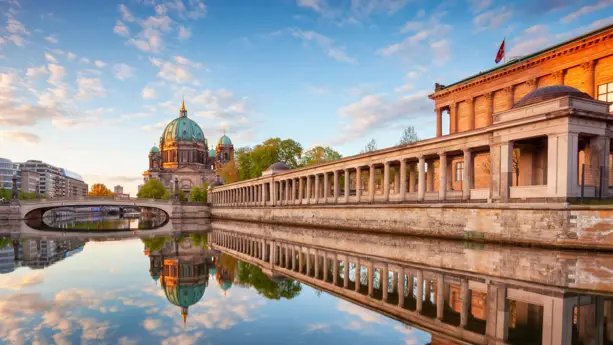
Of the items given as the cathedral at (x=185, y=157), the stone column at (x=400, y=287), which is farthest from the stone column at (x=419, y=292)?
the cathedral at (x=185, y=157)

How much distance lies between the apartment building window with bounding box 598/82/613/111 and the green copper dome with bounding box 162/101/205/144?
138 meters

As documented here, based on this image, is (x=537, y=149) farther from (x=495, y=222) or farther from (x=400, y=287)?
(x=400, y=287)

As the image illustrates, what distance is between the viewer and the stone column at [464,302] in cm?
898

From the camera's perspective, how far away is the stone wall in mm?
19656

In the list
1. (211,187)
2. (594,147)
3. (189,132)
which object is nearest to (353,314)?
(594,147)

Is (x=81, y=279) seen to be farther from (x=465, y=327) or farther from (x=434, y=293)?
(x=465, y=327)

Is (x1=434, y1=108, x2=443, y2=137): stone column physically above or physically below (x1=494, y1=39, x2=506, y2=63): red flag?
below

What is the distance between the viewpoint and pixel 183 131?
15300 centimetres

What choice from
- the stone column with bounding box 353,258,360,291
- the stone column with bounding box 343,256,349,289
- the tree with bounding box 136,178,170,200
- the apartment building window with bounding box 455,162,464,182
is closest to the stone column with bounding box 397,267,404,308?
the stone column with bounding box 353,258,360,291

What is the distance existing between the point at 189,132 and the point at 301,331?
152223 mm

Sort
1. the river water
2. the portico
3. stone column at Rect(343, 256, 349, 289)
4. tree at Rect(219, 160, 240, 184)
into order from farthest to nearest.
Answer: tree at Rect(219, 160, 240, 184), the portico, stone column at Rect(343, 256, 349, 289), the river water

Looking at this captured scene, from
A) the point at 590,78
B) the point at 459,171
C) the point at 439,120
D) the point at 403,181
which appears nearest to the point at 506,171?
the point at 403,181

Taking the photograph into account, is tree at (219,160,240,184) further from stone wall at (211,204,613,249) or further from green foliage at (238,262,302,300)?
green foliage at (238,262,302,300)

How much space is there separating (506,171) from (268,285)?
17.2 meters
